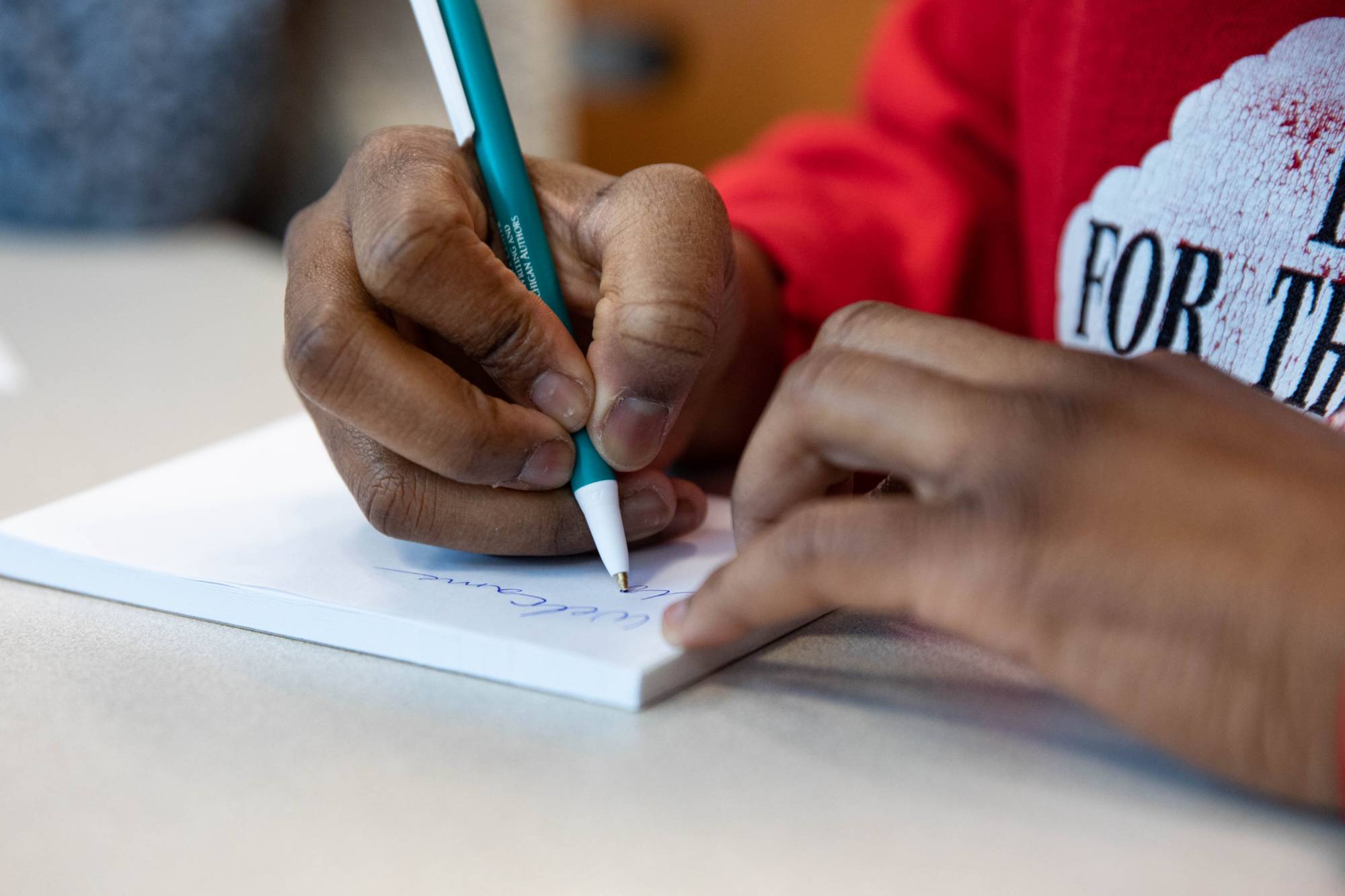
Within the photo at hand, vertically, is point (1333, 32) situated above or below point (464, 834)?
above

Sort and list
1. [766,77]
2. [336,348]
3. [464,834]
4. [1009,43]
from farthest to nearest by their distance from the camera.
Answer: [766,77]
[1009,43]
[336,348]
[464,834]

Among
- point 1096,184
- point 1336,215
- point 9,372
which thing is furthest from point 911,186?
point 9,372

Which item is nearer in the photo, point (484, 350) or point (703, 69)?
point (484, 350)

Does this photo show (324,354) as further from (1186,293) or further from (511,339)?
(1186,293)

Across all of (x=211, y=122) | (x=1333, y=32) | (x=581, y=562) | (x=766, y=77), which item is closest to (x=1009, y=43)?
(x=1333, y=32)

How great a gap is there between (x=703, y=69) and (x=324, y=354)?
1.90 meters

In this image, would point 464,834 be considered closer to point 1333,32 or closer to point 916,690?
point 916,690

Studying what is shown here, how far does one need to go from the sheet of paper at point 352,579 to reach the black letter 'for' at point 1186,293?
19cm

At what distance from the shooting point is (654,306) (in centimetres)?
39

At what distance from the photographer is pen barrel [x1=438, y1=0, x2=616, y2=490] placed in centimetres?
43

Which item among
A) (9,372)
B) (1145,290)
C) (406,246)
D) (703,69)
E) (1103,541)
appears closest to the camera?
(1103,541)

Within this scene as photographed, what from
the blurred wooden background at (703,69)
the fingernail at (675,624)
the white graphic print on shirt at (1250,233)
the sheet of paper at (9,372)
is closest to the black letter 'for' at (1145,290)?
the white graphic print on shirt at (1250,233)

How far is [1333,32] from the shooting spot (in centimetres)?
44

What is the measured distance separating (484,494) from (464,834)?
160 millimetres
